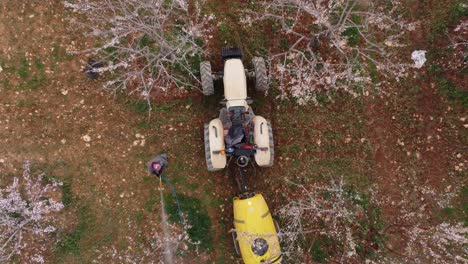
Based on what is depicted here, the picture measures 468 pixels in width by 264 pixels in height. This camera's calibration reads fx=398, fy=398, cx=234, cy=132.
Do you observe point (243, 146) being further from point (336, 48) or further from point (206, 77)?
point (336, 48)

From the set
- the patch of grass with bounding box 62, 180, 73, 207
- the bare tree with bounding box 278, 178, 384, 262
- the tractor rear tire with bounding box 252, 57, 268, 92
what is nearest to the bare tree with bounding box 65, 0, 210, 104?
the tractor rear tire with bounding box 252, 57, 268, 92

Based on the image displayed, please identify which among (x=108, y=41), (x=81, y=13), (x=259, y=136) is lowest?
(x=259, y=136)

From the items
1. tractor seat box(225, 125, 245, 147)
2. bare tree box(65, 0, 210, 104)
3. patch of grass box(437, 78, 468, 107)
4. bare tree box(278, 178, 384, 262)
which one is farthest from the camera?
patch of grass box(437, 78, 468, 107)

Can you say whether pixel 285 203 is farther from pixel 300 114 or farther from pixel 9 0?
pixel 9 0

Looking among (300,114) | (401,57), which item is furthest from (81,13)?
(401,57)

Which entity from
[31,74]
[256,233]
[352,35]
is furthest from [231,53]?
[31,74]

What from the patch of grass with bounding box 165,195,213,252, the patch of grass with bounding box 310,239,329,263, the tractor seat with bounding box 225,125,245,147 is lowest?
the patch of grass with bounding box 310,239,329,263

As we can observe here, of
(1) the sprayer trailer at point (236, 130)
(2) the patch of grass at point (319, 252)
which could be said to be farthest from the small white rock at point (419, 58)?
(2) the patch of grass at point (319, 252)

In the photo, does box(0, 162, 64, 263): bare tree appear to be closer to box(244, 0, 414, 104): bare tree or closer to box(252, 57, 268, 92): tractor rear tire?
box(252, 57, 268, 92): tractor rear tire
